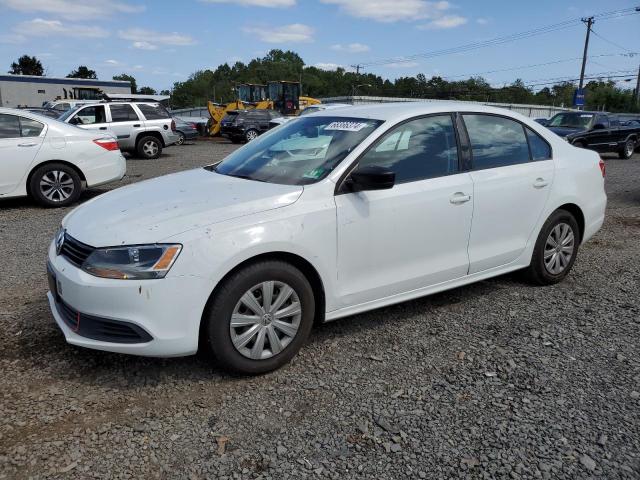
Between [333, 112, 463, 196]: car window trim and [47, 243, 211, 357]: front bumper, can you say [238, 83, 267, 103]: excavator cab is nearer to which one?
[333, 112, 463, 196]: car window trim

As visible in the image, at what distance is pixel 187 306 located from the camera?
281 cm

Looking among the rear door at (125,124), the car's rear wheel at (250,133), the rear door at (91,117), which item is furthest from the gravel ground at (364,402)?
the car's rear wheel at (250,133)

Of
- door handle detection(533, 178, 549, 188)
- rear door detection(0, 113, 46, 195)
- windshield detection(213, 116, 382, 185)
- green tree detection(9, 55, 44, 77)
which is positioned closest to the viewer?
windshield detection(213, 116, 382, 185)

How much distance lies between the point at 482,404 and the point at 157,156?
15540mm

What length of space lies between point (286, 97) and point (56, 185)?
2339cm

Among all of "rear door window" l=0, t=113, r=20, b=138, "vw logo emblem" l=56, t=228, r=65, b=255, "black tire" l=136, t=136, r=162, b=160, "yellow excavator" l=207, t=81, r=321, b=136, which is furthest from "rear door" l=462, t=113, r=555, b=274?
"yellow excavator" l=207, t=81, r=321, b=136

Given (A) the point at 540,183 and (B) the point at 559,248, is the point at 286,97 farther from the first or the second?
(A) the point at 540,183

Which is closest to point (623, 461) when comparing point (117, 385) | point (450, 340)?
point (450, 340)

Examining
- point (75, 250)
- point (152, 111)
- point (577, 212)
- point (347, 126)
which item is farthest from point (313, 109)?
point (75, 250)

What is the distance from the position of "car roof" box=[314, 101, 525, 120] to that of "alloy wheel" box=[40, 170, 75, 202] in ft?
18.6

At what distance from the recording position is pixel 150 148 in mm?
16266

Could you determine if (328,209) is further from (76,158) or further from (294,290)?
(76,158)

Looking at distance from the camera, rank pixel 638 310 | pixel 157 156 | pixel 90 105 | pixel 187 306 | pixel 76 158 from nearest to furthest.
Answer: pixel 187 306
pixel 638 310
pixel 76 158
pixel 90 105
pixel 157 156

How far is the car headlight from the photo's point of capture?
2.76 meters
